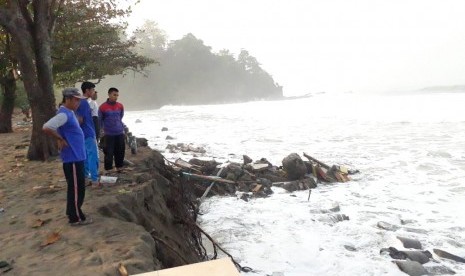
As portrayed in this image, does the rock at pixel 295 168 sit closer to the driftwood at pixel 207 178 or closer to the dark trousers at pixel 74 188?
the driftwood at pixel 207 178

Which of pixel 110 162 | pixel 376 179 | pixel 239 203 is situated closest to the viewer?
pixel 110 162

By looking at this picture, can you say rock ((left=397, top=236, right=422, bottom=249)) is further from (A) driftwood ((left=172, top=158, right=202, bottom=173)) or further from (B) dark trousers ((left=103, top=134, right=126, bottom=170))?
(A) driftwood ((left=172, top=158, right=202, bottom=173))

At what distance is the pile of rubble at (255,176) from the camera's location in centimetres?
1094

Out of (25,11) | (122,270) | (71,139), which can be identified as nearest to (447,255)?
(122,270)

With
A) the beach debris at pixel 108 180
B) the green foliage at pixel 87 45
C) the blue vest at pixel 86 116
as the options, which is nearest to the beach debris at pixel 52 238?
the beach debris at pixel 108 180

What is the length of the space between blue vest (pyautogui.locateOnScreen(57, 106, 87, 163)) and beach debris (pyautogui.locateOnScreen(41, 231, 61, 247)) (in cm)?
96

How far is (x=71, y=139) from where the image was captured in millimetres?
4496

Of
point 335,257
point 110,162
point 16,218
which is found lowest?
point 335,257

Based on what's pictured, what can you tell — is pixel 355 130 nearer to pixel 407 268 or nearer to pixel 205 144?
pixel 205 144

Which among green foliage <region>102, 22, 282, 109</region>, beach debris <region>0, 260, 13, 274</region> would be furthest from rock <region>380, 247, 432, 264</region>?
green foliage <region>102, 22, 282, 109</region>

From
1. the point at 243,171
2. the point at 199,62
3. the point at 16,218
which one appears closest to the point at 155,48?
the point at 199,62

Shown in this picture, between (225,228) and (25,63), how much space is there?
20.5 ft

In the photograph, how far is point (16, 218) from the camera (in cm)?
512

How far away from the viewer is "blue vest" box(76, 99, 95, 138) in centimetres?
609
